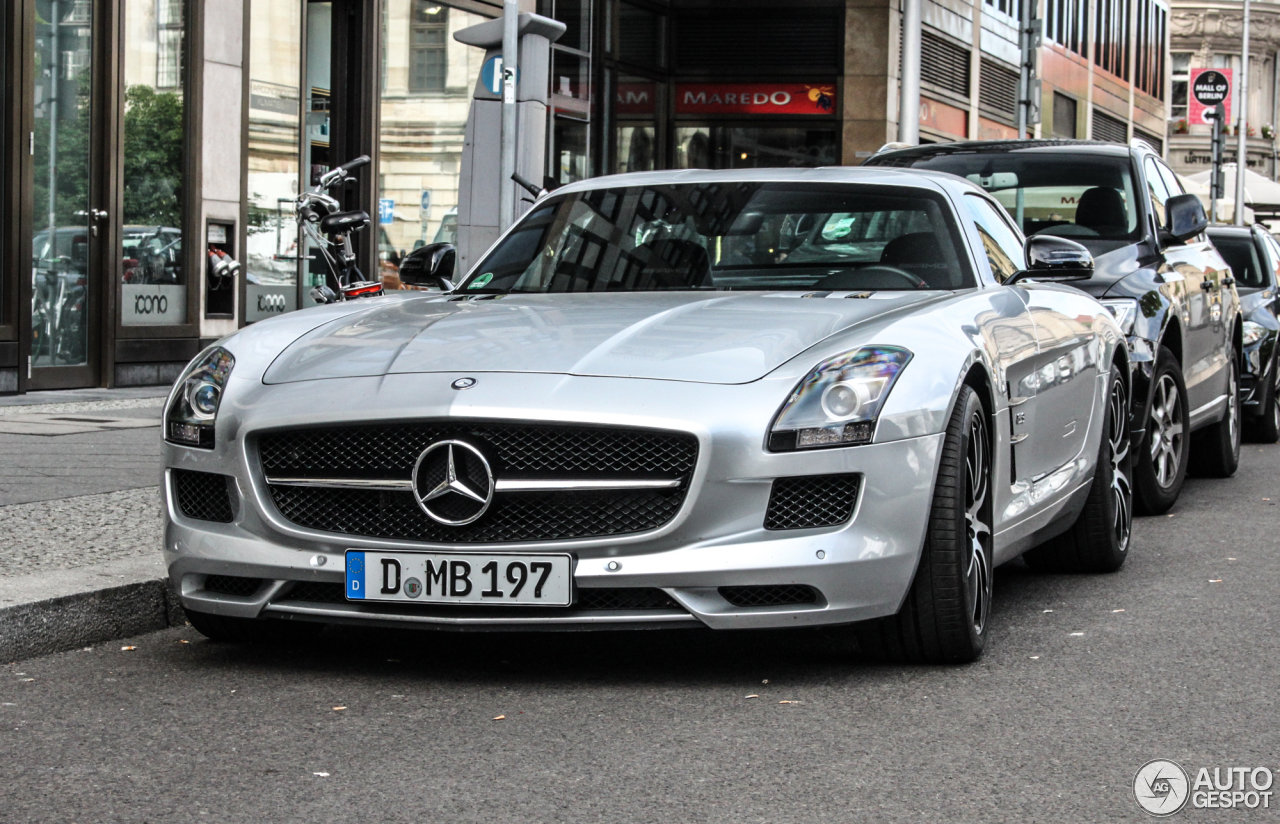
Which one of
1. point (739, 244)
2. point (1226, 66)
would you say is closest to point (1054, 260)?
point (739, 244)

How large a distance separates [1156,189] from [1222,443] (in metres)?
1.44

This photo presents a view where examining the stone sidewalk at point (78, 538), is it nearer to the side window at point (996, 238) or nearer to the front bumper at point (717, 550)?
the front bumper at point (717, 550)

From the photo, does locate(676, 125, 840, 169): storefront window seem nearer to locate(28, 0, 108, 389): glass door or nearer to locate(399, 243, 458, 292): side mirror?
locate(28, 0, 108, 389): glass door

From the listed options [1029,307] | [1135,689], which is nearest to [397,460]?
[1135,689]

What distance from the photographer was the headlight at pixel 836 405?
430 centimetres

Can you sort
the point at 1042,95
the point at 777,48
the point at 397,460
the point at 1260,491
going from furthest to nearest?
the point at 1042,95, the point at 777,48, the point at 1260,491, the point at 397,460

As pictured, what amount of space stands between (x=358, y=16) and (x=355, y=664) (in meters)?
12.4

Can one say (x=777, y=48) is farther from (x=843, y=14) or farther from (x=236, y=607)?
(x=236, y=607)

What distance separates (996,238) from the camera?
6.31 meters

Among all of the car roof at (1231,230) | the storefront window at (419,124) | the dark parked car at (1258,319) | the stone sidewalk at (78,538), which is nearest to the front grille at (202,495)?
the stone sidewalk at (78,538)

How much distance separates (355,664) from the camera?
15.7ft

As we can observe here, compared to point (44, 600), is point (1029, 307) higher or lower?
higher

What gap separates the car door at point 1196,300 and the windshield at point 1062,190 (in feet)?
0.54

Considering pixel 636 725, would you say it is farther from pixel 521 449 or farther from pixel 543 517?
pixel 521 449
